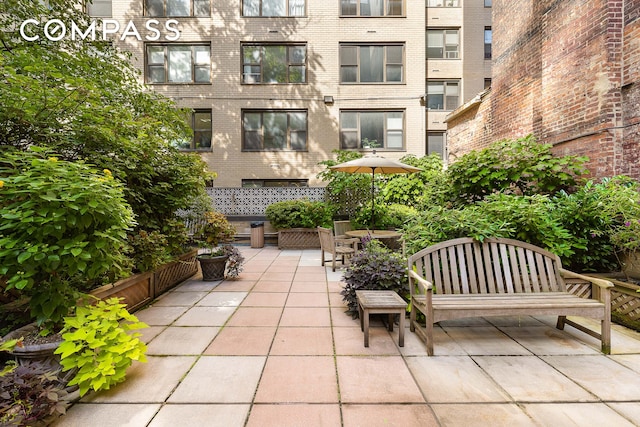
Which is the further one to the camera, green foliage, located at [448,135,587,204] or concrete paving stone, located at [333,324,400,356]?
green foliage, located at [448,135,587,204]

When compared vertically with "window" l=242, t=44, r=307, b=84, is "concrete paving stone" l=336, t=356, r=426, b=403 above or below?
below

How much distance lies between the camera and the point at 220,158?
14.5 metres

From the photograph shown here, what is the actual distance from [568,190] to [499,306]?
3.95 meters

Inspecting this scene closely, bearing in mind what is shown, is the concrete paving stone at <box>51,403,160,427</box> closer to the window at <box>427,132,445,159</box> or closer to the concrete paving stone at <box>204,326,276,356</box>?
the concrete paving stone at <box>204,326,276,356</box>

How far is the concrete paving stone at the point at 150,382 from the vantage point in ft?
7.82

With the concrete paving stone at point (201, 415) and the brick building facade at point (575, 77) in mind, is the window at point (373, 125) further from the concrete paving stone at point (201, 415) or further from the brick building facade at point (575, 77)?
the concrete paving stone at point (201, 415)

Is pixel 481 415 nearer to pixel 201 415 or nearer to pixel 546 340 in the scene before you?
pixel 546 340

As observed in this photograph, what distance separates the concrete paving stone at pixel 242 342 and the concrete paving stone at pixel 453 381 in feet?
4.93

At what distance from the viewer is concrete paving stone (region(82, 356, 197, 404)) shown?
2.38 metres

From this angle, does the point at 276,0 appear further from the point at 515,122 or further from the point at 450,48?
the point at 515,122

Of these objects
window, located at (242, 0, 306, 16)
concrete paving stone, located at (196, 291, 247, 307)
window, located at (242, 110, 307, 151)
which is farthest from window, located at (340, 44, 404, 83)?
concrete paving stone, located at (196, 291, 247, 307)

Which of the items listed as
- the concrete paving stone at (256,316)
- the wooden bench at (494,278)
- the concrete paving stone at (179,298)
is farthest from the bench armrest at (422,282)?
the concrete paving stone at (179,298)

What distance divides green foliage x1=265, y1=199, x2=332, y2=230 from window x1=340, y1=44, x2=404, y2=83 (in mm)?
7493

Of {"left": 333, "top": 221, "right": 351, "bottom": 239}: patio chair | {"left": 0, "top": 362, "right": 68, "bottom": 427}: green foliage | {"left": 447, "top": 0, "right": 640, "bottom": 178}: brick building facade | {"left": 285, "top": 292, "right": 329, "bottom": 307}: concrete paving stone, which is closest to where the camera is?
{"left": 0, "top": 362, "right": 68, "bottom": 427}: green foliage
